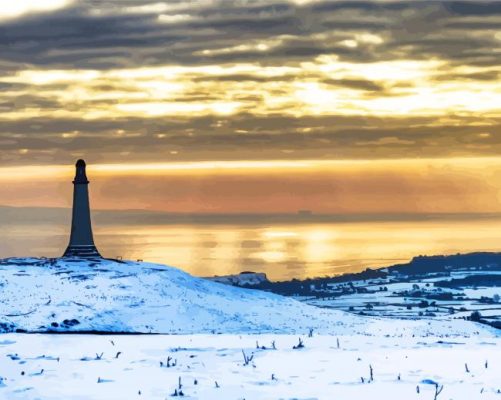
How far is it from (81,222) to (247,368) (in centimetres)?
4127

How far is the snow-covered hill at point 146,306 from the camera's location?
44.8m

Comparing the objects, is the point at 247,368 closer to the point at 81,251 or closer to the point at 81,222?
the point at 81,251

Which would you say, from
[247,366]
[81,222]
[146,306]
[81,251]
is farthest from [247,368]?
[81,222]

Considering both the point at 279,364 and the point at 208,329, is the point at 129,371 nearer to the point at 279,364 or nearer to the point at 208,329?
the point at 279,364

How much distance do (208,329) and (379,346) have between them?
2389 centimetres

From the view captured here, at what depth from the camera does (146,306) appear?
157 ft

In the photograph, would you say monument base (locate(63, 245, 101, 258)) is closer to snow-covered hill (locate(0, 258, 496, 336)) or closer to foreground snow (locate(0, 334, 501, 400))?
snow-covered hill (locate(0, 258, 496, 336))

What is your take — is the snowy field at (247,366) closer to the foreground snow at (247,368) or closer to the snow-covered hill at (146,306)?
the foreground snow at (247,368)

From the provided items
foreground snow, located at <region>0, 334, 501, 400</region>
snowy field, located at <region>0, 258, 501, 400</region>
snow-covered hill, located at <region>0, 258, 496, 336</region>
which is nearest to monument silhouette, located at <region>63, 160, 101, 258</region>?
snow-covered hill, located at <region>0, 258, 496, 336</region>

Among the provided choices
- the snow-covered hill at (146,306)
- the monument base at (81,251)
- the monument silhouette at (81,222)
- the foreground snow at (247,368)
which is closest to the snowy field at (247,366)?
the foreground snow at (247,368)

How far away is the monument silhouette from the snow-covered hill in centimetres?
210

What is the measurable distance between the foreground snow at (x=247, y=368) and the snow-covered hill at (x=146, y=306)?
68.2 ft

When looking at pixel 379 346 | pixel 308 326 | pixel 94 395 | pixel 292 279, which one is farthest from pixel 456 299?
pixel 94 395

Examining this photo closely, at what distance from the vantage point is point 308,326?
163 feet
